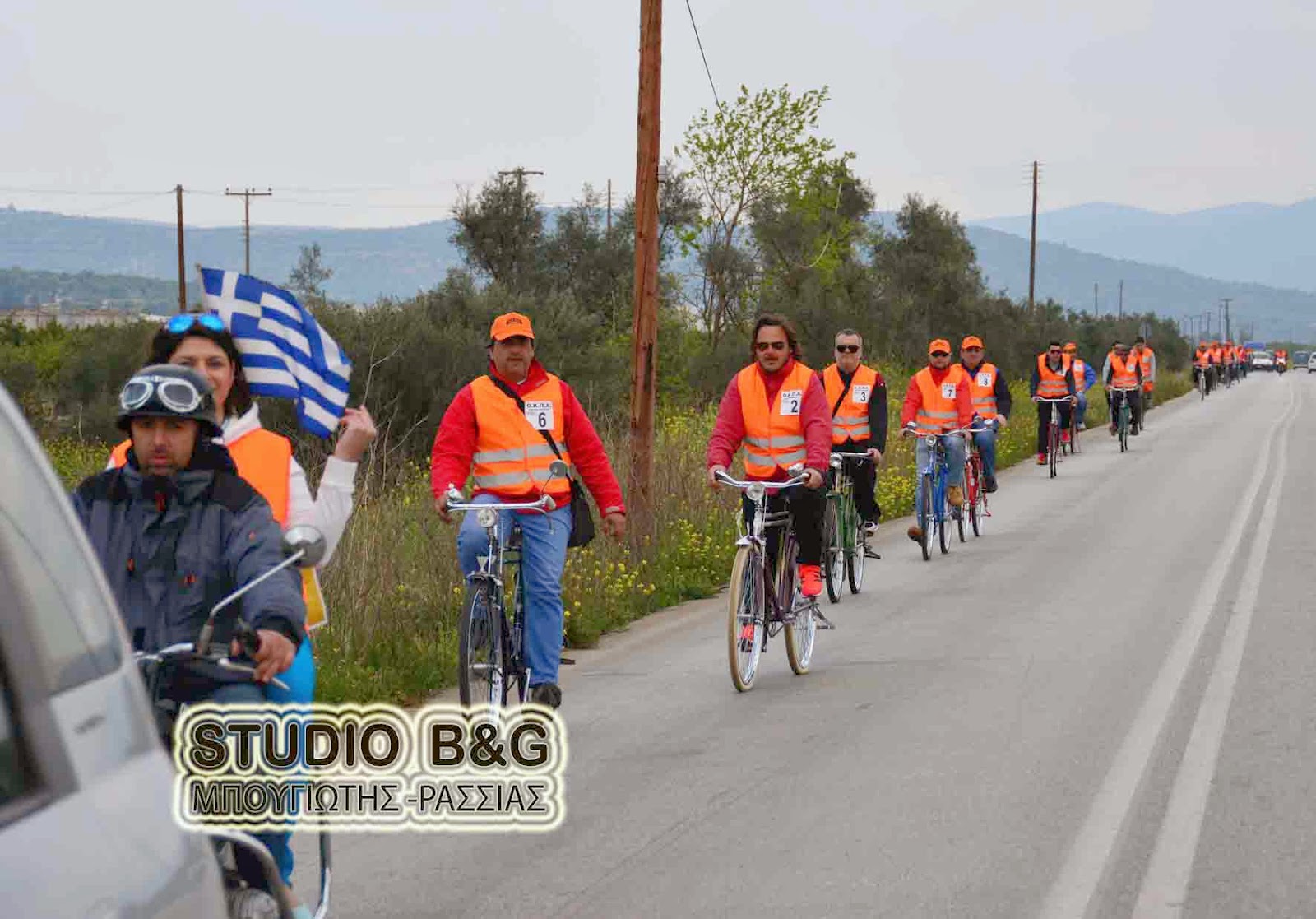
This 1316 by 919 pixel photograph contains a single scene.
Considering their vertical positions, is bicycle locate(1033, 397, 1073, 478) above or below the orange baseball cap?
below

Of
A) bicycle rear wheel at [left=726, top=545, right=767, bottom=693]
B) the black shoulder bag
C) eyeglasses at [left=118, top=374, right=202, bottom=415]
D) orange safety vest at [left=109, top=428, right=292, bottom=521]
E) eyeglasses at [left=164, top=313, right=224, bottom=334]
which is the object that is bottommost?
bicycle rear wheel at [left=726, top=545, right=767, bottom=693]

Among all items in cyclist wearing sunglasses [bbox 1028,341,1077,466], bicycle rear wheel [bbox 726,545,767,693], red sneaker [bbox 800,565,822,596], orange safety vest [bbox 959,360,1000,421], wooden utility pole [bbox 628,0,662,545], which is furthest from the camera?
cyclist wearing sunglasses [bbox 1028,341,1077,466]

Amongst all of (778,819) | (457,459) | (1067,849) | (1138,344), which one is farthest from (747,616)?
(1138,344)

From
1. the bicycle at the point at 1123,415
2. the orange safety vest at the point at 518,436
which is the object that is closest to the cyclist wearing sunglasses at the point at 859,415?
the orange safety vest at the point at 518,436

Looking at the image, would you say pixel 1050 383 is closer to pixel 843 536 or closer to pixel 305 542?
pixel 843 536

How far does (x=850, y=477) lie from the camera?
1509cm

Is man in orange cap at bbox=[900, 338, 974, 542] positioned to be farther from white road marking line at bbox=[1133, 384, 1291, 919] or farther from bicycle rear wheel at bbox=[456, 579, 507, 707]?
bicycle rear wheel at bbox=[456, 579, 507, 707]

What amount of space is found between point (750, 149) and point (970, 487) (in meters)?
Result: 26.3

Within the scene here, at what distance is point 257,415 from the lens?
5.00 m

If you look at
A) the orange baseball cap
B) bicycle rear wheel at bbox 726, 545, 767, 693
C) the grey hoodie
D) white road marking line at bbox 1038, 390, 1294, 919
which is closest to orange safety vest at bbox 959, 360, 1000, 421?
white road marking line at bbox 1038, 390, 1294, 919

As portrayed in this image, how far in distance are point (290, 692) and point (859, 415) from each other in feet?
35.6

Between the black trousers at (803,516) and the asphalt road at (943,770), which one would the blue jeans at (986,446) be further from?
the black trousers at (803,516)

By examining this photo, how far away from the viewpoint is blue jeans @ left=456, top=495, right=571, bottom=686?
8.38 m

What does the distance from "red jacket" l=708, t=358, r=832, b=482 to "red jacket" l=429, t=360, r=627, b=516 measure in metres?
1.79
